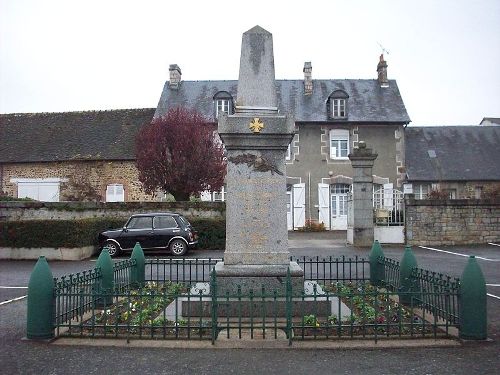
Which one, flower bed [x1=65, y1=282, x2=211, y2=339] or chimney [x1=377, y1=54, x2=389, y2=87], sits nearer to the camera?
flower bed [x1=65, y1=282, x2=211, y2=339]

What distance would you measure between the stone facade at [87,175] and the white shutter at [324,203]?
9189 mm

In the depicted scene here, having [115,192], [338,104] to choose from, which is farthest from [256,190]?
[338,104]

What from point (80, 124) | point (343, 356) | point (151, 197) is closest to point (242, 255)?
point (343, 356)

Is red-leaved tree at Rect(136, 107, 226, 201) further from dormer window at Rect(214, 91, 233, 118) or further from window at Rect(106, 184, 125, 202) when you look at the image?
dormer window at Rect(214, 91, 233, 118)

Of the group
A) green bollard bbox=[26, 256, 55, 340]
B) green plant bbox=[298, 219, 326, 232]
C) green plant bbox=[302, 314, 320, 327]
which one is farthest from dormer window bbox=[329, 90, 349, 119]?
green bollard bbox=[26, 256, 55, 340]

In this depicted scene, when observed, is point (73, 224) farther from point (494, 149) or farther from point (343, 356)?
point (494, 149)

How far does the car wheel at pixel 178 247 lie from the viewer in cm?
1755

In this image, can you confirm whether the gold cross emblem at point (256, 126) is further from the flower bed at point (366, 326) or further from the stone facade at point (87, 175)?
the stone facade at point (87, 175)

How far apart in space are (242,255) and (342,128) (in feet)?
75.4

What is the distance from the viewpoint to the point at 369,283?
10.2 m

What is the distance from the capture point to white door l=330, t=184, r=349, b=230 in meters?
28.9

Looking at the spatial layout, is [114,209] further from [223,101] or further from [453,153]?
[453,153]

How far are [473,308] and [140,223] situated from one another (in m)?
13.4

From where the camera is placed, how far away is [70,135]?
30297 mm
